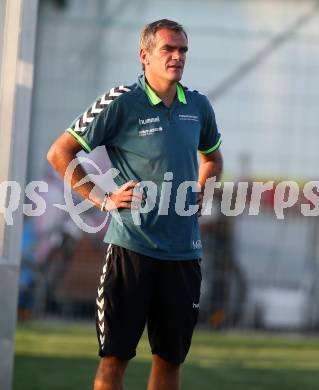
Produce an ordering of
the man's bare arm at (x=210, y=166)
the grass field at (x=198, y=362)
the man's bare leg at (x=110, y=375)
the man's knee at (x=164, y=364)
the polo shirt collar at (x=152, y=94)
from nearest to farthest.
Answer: the man's bare leg at (x=110, y=375), the polo shirt collar at (x=152, y=94), the man's knee at (x=164, y=364), the man's bare arm at (x=210, y=166), the grass field at (x=198, y=362)

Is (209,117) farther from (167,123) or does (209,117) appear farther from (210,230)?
(210,230)

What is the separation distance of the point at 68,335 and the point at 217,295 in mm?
2171

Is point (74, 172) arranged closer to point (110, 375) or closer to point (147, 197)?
point (147, 197)

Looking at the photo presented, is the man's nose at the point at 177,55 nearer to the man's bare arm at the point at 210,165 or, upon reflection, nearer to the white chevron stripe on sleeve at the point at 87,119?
the white chevron stripe on sleeve at the point at 87,119

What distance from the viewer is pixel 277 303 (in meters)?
13.6

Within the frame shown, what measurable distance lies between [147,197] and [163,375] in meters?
0.82

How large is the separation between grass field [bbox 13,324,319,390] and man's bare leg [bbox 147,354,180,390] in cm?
205

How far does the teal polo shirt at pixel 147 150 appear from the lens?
17.6 ft

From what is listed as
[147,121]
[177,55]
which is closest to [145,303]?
[147,121]

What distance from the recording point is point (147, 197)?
5.34 metres

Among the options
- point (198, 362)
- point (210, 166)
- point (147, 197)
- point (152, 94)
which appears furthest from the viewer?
point (198, 362)

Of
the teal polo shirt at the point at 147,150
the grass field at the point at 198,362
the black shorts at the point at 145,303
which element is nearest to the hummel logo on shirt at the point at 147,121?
the teal polo shirt at the point at 147,150

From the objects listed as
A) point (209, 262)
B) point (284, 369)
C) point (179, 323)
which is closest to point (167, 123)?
point (179, 323)

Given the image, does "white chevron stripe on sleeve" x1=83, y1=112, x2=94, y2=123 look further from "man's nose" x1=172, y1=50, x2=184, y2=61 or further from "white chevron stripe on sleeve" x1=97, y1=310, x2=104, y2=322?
"white chevron stripe on sleeve" x1=97, y1=310, x2=104, y2=322
